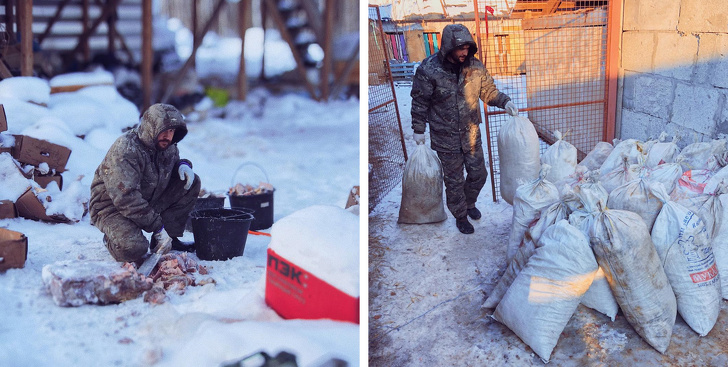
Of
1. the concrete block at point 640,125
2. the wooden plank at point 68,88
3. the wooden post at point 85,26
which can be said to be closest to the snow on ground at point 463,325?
the concrete block at point 640,125

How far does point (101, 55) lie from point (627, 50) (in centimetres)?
704

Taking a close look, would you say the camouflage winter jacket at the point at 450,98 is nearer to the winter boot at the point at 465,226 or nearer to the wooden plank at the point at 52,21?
the winter boot at the point at 465,226

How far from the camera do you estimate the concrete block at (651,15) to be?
4.48 metres

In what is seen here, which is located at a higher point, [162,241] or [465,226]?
[162,241]

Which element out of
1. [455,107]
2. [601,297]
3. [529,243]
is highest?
[455,107]

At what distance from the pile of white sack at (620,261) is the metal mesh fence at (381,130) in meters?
1.71

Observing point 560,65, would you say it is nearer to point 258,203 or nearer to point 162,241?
point 258,203

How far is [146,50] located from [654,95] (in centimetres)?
518

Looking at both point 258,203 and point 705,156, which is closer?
point 705,156

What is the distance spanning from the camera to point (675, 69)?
451 cm

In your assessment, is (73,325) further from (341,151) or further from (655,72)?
(341,151)

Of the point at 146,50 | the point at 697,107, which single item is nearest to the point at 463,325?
the point at 697,107

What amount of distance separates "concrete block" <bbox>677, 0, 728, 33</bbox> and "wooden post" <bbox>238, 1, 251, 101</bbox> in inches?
200

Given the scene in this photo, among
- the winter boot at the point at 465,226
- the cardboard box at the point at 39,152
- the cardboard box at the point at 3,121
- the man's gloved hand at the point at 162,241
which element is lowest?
the winter boot at the point at 465,226
